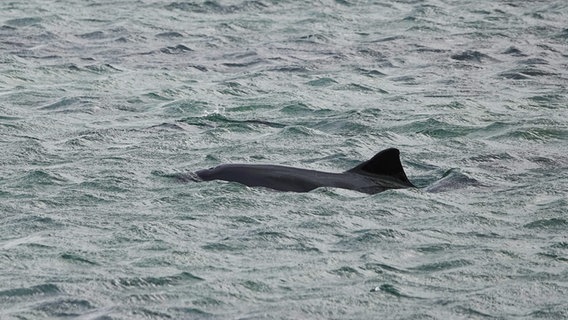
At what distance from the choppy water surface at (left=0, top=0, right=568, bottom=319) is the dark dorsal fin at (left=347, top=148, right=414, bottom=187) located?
13.1 inches

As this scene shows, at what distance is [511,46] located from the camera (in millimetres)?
24000

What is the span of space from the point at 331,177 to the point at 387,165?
580 mm

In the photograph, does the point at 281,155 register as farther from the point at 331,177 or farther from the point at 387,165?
the point at 387,165

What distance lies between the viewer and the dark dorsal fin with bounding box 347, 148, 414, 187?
14016mm

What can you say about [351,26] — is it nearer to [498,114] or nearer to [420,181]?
[498,114]

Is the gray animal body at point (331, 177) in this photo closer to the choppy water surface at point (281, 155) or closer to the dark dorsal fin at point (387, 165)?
the dark dorsal fin at point (387, 165)

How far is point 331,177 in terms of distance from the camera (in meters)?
14.0

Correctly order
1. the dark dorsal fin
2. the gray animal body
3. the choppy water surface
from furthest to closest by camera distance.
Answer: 1. the dark dorsal fin
2. the gray animal body
3. the choppy water surface

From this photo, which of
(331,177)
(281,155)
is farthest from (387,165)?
(281,155)

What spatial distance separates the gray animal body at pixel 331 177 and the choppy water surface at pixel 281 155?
0.23m

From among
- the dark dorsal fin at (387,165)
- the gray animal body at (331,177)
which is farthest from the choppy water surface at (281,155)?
the dark dorsal fin at (387,165)

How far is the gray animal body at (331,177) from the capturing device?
45.4 feet

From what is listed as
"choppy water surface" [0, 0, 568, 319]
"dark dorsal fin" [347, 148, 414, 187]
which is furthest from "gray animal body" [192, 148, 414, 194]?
"choppy water surface" [0, 0, 568, 319]

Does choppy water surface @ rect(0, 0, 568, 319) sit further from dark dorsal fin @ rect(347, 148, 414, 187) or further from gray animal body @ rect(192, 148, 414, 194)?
dark dorsal fin @ rect(347, 148, 414, 187)
